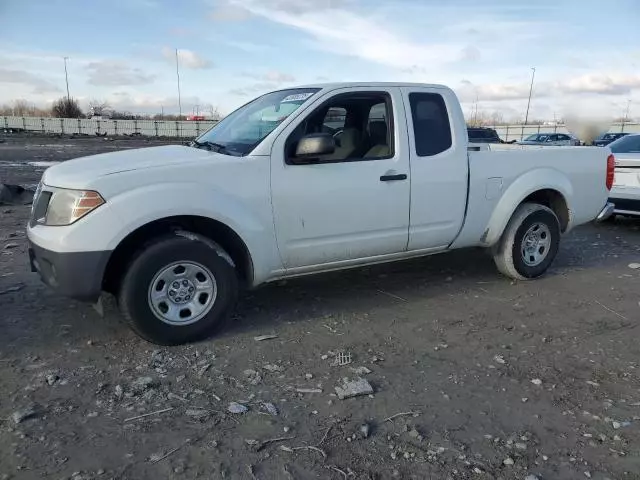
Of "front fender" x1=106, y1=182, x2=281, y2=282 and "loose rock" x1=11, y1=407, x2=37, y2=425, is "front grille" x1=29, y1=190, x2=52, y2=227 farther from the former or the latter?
"loose rock" x1=11, y1=407, x2=37, y2=425

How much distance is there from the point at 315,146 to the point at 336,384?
5.80ft

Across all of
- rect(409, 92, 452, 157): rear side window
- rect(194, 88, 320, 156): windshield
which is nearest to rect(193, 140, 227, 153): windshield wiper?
rect(194, 88, 320, 156): windshield

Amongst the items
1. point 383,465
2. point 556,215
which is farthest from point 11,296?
point 556,215

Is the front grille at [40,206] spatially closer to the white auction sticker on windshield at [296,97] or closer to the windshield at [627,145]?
the white auction sticker on windshield at [296,97]

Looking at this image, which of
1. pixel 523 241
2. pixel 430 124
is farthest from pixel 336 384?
pixel 523 241

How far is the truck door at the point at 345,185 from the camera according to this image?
4.23m

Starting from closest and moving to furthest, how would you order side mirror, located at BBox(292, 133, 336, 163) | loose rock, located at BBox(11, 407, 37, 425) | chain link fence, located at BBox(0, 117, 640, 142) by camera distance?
loose rock, located at BBox(11, 407, 37, 425)
side mirror, located at BBox(292, 133, 336, 163)
chain link fence, located at BBox(0, 117, 640, 142)

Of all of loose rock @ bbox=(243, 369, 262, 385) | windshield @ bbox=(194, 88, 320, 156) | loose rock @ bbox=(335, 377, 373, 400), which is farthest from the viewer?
windshield @ bbox=(194, 88, 320, 156)

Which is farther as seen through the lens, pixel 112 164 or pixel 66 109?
pixel 66 109

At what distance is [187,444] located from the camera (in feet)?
9.26

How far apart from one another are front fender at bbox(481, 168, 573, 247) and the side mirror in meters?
2.07

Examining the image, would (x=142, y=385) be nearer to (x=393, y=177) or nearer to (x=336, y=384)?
(x=336, y=384)

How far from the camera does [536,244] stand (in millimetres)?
5797

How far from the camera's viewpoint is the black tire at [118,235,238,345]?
12.4 feet
